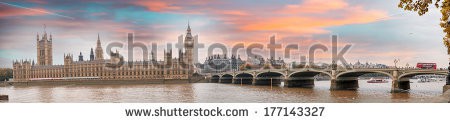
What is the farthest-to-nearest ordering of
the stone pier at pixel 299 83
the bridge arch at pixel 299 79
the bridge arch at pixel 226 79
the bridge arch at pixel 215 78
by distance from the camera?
the bridge arch at pixel 215 78, the bridge arch at pixel 226 79, the stone pier at pixel 299 83, the bridge arch at pixel 299 79

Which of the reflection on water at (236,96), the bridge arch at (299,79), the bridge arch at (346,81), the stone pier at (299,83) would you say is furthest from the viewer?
the stone pier at (299,83)

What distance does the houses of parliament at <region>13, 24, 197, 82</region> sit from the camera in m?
25.7

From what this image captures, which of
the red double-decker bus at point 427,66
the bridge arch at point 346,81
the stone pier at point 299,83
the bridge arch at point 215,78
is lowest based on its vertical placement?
the bridge arch at point 215,78

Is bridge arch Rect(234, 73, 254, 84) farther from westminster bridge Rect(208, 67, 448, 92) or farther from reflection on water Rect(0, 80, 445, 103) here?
reflection on water Rect(0, 80, 445, 103)

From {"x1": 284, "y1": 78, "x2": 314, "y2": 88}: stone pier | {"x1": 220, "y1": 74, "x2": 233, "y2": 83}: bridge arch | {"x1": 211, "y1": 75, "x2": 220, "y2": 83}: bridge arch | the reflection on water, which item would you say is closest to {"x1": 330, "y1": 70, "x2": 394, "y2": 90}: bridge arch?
the reflection on water

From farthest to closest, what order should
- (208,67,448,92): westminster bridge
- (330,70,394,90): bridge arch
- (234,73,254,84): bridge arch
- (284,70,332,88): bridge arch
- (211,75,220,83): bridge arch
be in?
(211,75,220,83): bridge arch < (234,73,254,84): bridge arch < (284,70,332,88): bridge arch < (330,70,394,90): bridge arch < (208,67,448,92): westminster bridge

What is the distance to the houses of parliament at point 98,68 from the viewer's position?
2572 centimetres

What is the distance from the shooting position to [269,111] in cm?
398

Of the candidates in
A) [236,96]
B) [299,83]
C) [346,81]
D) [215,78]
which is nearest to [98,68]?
[215,78]

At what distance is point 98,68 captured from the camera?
27.2m

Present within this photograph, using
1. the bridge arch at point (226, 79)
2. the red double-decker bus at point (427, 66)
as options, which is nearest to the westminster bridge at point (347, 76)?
the red double-decker bus at point (427, 66)

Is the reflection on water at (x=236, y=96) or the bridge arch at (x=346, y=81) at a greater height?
the bridge arch at (x=346, y=81)

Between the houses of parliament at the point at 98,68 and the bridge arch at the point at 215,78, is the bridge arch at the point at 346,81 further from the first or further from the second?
the bridge arch at the point at 215,78

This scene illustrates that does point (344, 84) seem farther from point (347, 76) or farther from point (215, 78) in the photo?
point (215, 78)
